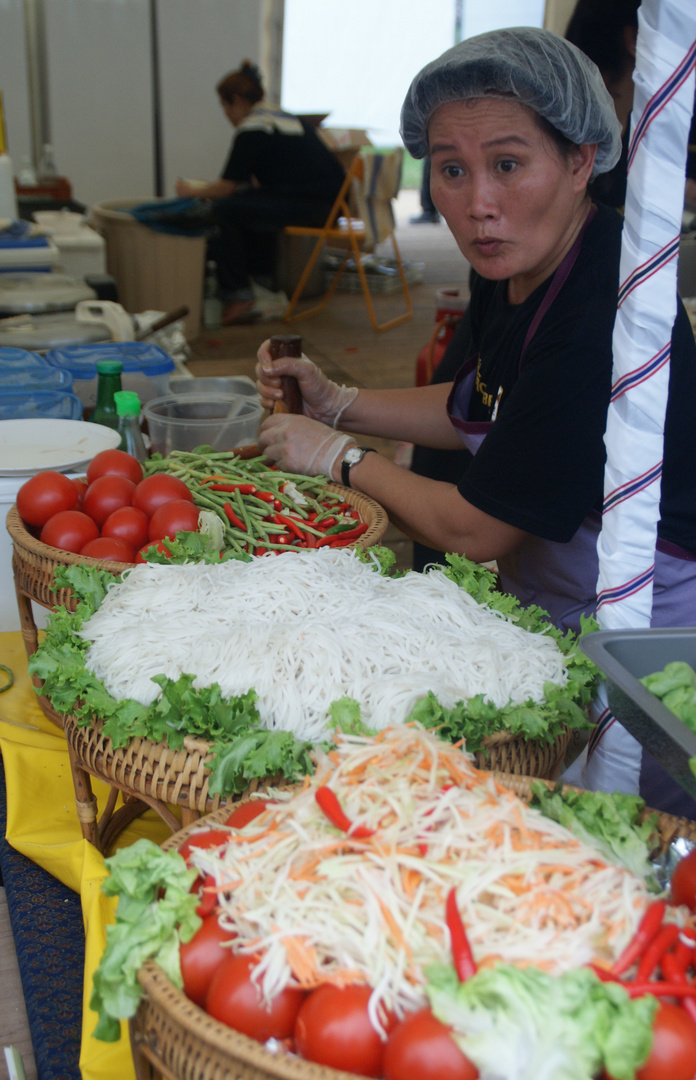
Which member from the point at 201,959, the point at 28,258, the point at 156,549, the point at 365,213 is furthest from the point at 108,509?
the point at 365,213

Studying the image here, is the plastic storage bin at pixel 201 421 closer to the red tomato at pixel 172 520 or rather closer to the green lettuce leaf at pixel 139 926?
the red tomato at pixel 172 520

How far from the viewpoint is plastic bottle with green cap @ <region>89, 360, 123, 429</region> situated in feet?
7.98

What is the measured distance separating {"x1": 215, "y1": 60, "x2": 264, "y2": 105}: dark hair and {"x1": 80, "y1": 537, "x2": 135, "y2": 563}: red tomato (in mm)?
7375

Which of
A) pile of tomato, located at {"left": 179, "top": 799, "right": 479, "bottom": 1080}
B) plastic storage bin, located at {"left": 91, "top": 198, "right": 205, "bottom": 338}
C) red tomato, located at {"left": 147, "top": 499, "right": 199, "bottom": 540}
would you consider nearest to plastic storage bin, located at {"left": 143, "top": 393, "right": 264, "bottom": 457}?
red tomato, located at {"left": 147, "top": 499, "right": 199, "bottom": 540}

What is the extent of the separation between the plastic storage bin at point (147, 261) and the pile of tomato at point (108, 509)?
5.47 metres

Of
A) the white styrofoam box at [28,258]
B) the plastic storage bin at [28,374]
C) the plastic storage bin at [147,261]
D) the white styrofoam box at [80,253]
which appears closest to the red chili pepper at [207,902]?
the plastic storage bin at [28,374]

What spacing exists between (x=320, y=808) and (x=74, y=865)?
798 millimetres

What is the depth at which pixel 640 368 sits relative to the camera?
3.75 ft

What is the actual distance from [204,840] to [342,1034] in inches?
11.2

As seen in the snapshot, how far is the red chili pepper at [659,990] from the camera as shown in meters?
0.76

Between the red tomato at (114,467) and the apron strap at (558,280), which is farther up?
the apron strap at (558,280)

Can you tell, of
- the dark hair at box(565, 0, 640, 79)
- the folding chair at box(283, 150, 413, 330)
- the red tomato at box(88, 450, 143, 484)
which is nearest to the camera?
the red tomato at box(88, 450, 143, 484)

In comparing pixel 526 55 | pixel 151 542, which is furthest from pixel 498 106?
pixel 151 542

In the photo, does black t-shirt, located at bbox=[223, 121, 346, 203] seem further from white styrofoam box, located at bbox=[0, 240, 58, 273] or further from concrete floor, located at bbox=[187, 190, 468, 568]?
white styrofoam box, located at bbox=[0, 240, 58, 273]
